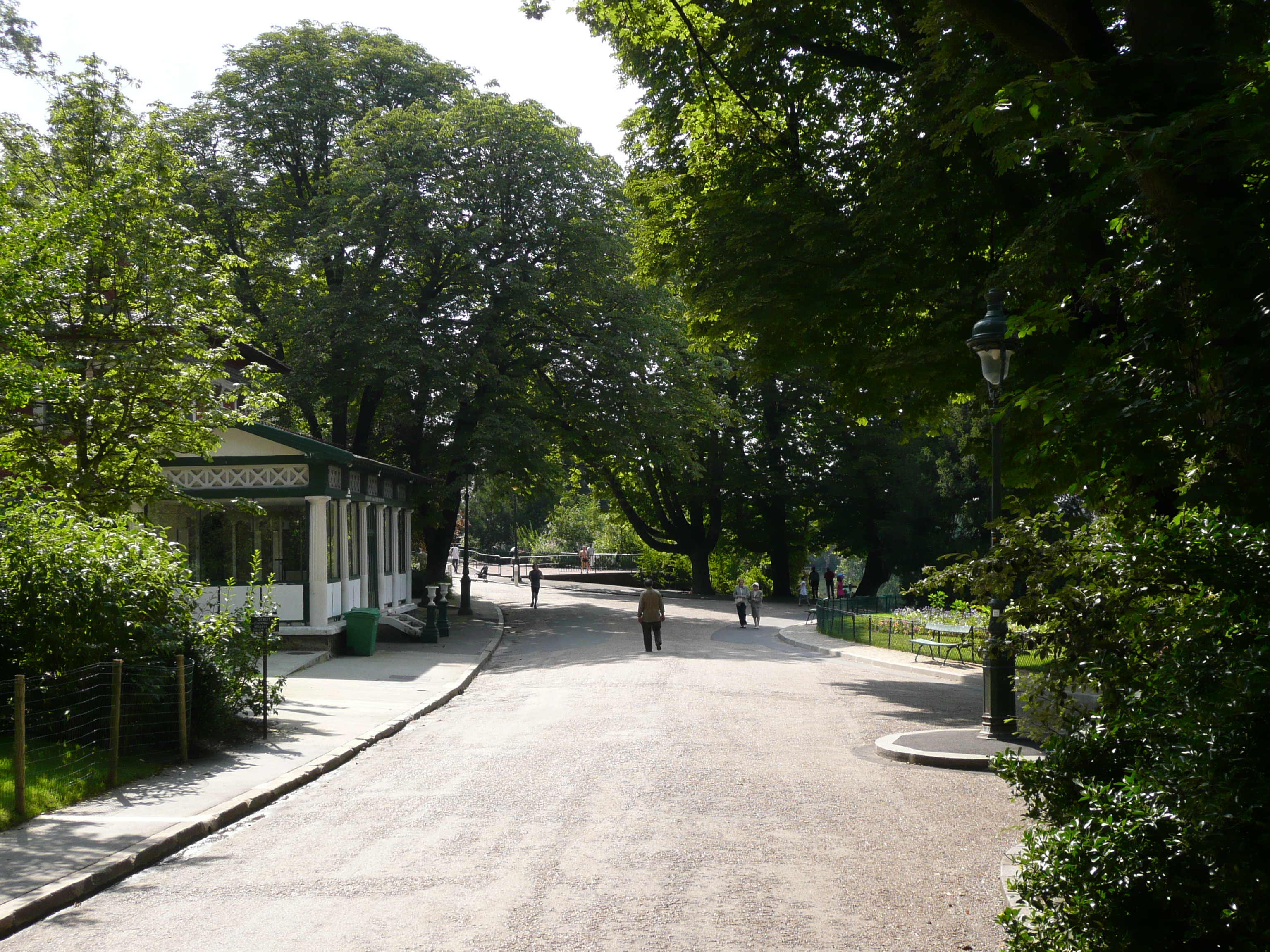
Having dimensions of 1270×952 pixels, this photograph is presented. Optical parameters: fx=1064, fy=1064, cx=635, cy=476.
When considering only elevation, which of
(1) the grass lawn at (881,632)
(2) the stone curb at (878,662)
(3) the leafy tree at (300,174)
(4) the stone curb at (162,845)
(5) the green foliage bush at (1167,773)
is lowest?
(2) the stone curb at (878,662)

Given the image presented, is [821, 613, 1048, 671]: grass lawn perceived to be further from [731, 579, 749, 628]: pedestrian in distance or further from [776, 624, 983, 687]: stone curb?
[731, 579, 749, 628]: pedestrian in distance

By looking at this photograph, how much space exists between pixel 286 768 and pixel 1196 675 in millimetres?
9044

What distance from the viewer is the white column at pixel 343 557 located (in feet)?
82.6

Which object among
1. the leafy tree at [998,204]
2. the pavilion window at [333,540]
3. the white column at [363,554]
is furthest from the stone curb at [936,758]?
the white column at [363,554]

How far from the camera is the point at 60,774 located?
31.8ft

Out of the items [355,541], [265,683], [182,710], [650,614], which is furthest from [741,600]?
[182,710]

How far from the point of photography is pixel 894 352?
1653 cm

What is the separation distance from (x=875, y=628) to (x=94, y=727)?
21.3 m

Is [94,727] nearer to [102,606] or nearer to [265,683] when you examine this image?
[102,606]

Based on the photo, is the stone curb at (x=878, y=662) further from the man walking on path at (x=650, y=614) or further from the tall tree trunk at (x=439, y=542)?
the tall tree trunk at (x=439, y=542)

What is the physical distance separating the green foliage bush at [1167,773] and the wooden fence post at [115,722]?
800cm

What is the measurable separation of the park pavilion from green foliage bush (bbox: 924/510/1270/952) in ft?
62.6

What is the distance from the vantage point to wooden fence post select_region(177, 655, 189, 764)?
10852 mm

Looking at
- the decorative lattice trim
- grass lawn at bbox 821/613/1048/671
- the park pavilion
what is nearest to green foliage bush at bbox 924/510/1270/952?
grass lawn at bbox 821/613/1048/671
